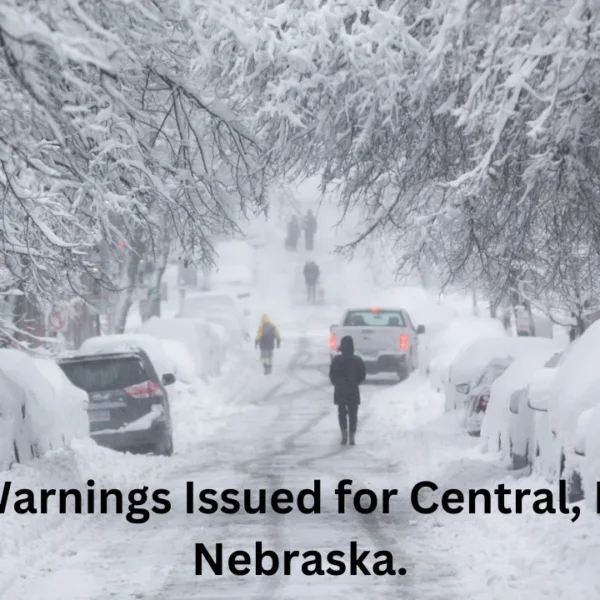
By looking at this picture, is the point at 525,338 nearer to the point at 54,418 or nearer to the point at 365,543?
the point at 54,418

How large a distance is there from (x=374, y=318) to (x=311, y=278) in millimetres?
26671

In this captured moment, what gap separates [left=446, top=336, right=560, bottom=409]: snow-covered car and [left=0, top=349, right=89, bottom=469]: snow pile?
21.3ft

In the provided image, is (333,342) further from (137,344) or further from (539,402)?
(539,402)

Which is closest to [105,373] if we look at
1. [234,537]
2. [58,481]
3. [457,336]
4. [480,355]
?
[58,481]

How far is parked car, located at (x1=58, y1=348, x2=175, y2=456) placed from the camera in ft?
59.8

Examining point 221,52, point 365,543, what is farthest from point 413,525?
point 221,52

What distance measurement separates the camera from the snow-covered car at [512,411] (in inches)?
547

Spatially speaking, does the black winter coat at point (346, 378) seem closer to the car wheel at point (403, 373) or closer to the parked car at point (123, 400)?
the parked car at point (123, 400)

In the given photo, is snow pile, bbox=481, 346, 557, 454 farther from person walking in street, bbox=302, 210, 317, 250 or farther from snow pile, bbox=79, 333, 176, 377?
person walking in street, bbox=302, 210, 317, 250

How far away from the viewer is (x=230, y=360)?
139ft

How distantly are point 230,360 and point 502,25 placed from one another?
34.3m

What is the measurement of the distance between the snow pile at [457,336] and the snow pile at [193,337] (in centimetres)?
574

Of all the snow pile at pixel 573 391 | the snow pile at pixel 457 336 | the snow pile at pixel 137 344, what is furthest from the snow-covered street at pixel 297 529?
the snow pile at pixel 457 336

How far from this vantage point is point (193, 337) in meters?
35.0
